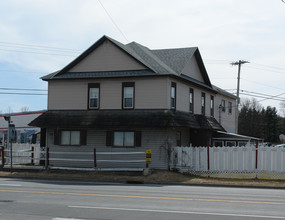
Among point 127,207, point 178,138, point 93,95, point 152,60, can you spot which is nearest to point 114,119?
point 93,95

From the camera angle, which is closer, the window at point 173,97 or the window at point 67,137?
the window at point 173,97

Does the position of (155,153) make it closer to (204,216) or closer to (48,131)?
(48,131)

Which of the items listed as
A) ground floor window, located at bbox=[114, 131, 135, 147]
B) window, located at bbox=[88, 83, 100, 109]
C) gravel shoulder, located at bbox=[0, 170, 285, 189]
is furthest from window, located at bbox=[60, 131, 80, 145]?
gravel shoulder, located at bbox=[0, 170, 285, 189]

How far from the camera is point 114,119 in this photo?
26969mm

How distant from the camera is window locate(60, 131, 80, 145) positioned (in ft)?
94.0

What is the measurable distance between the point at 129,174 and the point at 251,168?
7.04 meters

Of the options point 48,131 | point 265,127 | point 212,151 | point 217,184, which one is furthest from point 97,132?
point 265,127

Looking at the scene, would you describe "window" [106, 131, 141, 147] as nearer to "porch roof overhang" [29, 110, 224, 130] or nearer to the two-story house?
the two-story house

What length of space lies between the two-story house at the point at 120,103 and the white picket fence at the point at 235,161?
8.42 ft

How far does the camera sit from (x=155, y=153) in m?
26.7

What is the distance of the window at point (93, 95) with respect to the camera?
28.7m

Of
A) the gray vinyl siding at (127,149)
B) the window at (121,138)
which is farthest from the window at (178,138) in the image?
the window at (121,138)

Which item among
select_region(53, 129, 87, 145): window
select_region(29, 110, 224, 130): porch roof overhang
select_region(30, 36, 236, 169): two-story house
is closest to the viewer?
select_region(29, 110, 224, 130): porch roof overhang

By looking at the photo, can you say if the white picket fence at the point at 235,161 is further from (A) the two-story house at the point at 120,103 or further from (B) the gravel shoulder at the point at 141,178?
(A) the two-story house at the point at 120,103
